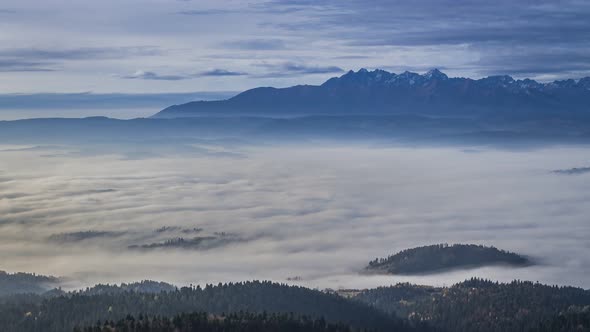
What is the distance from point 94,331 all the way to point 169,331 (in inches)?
569

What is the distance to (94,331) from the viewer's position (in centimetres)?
19588

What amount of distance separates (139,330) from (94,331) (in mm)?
8751

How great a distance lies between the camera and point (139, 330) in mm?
199125

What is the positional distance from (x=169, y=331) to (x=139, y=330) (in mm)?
5802

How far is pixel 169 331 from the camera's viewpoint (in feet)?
656
